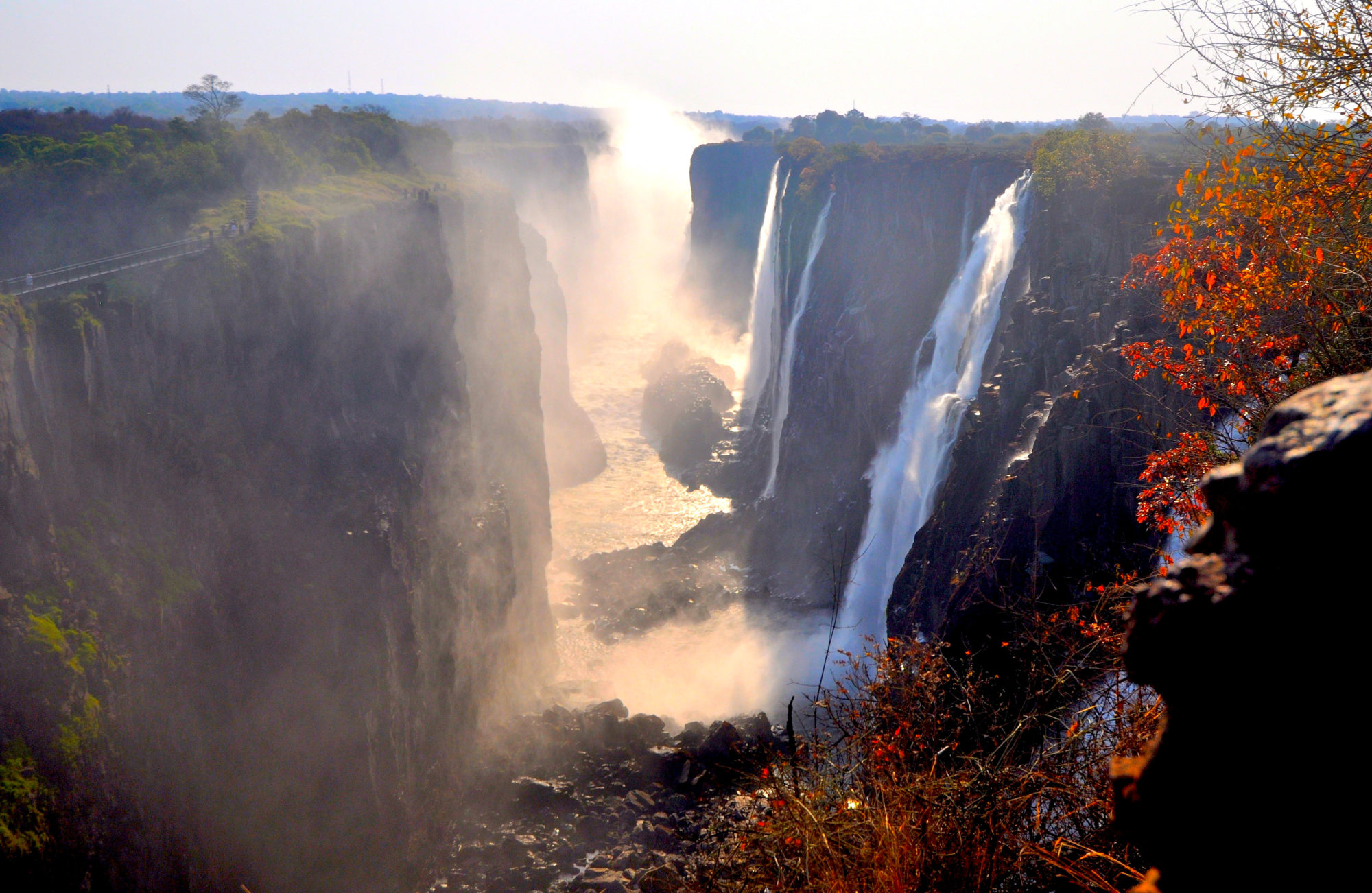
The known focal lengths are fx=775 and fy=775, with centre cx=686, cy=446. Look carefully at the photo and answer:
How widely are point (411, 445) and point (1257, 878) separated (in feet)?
72.0

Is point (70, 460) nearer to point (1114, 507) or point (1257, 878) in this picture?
point (1257, 878)

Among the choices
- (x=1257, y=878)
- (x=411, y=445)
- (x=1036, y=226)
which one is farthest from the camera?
(x=1036, y=226)

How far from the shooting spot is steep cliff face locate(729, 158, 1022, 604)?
1302 inches

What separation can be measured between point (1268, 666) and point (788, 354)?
128ft

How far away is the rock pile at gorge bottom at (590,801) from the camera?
1795 centimetres

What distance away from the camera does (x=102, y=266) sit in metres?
17.5

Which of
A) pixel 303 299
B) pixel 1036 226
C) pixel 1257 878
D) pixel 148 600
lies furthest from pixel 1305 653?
pixel 1036 226

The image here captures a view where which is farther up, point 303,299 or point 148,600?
point 303,299

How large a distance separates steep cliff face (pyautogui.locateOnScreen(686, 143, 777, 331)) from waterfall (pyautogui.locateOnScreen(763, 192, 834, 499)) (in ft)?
102

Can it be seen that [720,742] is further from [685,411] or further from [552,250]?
[552,250]

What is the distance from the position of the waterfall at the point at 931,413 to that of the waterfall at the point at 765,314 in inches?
660

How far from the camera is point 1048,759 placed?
22.9 ft

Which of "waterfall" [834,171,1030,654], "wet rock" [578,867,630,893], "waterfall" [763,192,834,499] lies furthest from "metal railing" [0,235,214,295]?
"waterfall" [763,192,834,499]

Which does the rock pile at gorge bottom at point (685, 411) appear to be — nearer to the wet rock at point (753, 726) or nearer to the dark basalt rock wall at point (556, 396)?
the dark basalt rock wall at point (556, 396)
